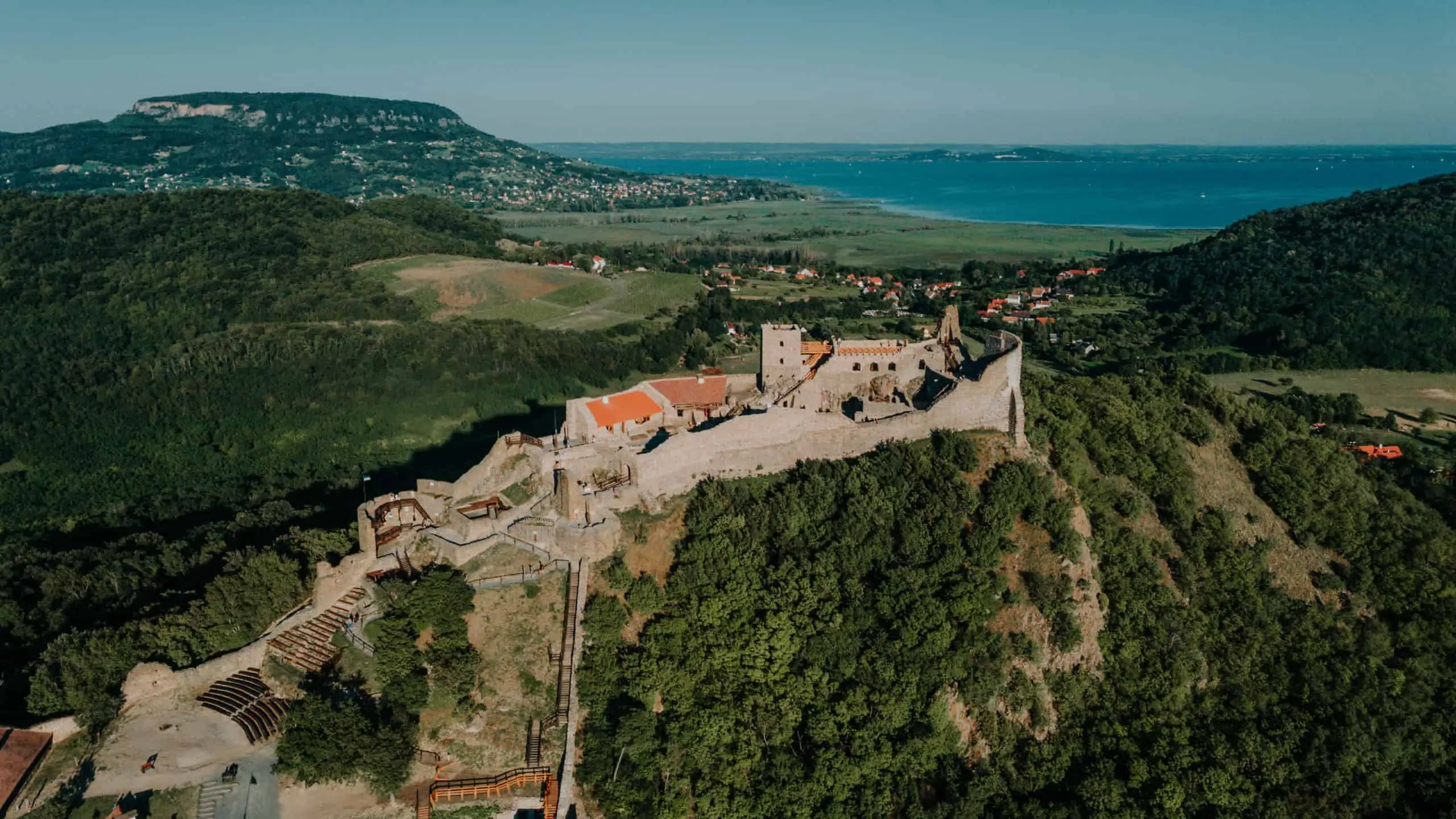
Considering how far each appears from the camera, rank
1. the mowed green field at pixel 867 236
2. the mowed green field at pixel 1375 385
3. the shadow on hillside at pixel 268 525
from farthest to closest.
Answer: the mowed green field at pixel 867 236 → the mowed green field at pixel 1375 385 → the shadow on hillside at pixel 268 525

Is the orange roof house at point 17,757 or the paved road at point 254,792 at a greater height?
the orange roof house at point 17,757

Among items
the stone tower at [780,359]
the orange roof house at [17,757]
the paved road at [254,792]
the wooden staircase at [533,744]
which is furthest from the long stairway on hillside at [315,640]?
the stone tower at [780,359]

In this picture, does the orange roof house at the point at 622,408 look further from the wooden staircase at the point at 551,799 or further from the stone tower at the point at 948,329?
the wooden staircase at the point at 551,799

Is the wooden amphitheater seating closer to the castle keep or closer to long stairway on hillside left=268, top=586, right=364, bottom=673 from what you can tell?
long stairway on hillside left=268, top=586, right=364, bottom=673

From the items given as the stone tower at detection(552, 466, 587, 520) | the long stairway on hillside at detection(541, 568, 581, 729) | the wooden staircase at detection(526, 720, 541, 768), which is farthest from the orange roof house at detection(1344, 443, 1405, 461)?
the wooden staircase at detection(526, 720, 541, 768)

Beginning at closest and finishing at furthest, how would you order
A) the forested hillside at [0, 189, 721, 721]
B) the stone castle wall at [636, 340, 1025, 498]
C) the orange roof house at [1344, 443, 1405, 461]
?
the stone castle wall at [636, 340, 1025, 498] < the forested hillside at [0, 189, 721, 721] < the orange roof house at [1344, 443, 1405, 461]

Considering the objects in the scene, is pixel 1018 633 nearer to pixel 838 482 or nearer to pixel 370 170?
pixel 838 482

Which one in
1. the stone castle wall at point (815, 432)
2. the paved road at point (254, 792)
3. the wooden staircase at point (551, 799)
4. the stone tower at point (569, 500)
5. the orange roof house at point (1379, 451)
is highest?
the stone castle wall at point (815, 432)
